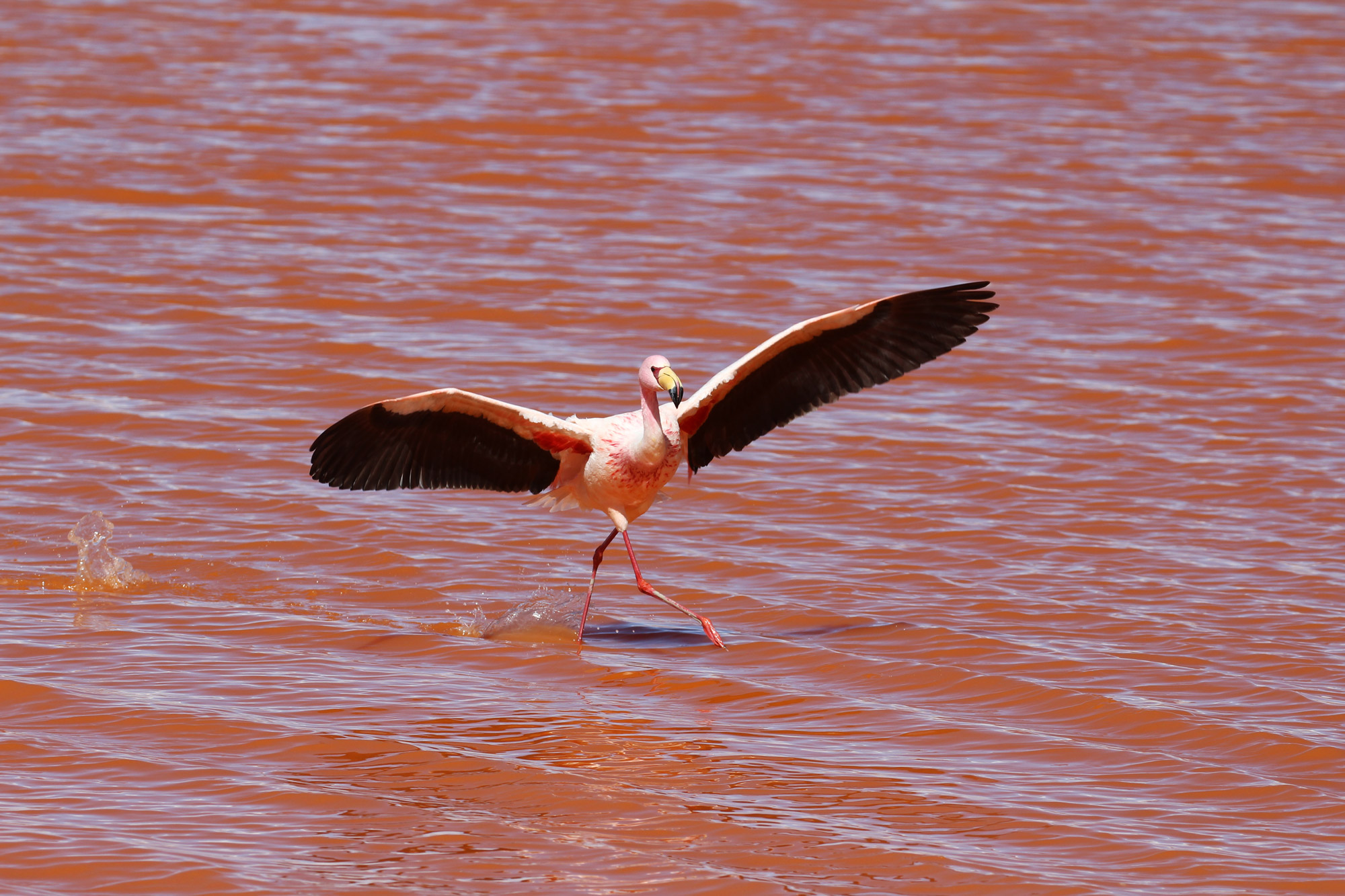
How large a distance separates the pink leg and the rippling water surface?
0.57 ft

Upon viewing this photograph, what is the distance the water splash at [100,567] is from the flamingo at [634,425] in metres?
1.08

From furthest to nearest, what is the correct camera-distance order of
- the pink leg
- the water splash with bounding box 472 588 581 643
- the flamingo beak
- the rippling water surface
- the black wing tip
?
1. the black wing tip
2. the water splash with bounding box 472 588 581 643
3. the pink leg
4. the flamingo beak
5. the rippling water surface

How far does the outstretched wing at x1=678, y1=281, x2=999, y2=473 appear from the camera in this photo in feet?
29.7

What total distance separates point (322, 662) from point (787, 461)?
13.2 ft

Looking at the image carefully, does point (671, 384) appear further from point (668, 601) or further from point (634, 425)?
point (668, 601)

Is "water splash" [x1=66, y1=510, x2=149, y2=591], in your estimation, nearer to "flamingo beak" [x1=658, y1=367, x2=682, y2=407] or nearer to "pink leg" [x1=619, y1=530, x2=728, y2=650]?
"pink leg" [x1=619, y1=530, x2=728, y2=650]

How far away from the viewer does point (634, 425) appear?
30.5 feet

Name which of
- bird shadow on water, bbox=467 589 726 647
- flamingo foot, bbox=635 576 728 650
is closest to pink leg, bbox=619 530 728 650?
flamingo foot, bbox=635 576 728 650

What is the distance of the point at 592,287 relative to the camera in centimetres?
1449

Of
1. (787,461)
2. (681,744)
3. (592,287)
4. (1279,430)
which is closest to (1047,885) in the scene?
(681,744)

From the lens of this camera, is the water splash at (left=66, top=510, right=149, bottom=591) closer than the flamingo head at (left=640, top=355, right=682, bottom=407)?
No

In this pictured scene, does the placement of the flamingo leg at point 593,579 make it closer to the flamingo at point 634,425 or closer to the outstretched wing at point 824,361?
the flamingo at point 634,425

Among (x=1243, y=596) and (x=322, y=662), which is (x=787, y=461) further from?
(x=322, y=662)

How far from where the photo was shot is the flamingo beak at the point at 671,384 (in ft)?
27.5
